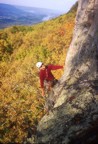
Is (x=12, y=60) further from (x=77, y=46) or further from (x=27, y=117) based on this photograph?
(x=77, y=46)

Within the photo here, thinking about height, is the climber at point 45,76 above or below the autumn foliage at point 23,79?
above

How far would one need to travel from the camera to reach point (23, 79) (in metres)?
31.7

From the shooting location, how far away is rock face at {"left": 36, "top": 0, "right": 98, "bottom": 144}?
905 cm

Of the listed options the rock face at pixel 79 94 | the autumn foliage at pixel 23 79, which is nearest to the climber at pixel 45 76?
the rock face at pixel 79 94

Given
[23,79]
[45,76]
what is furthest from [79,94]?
[23,79]

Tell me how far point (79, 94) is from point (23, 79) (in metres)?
21.8

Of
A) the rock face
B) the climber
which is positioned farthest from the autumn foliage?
the rock face

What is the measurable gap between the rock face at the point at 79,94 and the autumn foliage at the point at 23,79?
2908mm

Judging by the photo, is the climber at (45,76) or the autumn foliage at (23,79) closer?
the climber at (45,76)

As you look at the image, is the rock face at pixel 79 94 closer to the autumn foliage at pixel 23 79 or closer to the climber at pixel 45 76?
the climber at pixel 45 76

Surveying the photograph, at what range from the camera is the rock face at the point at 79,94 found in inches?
356

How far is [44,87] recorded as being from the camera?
42.2ft

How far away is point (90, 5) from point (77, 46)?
1.85m

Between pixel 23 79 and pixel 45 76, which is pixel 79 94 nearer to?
pixel 45 76
